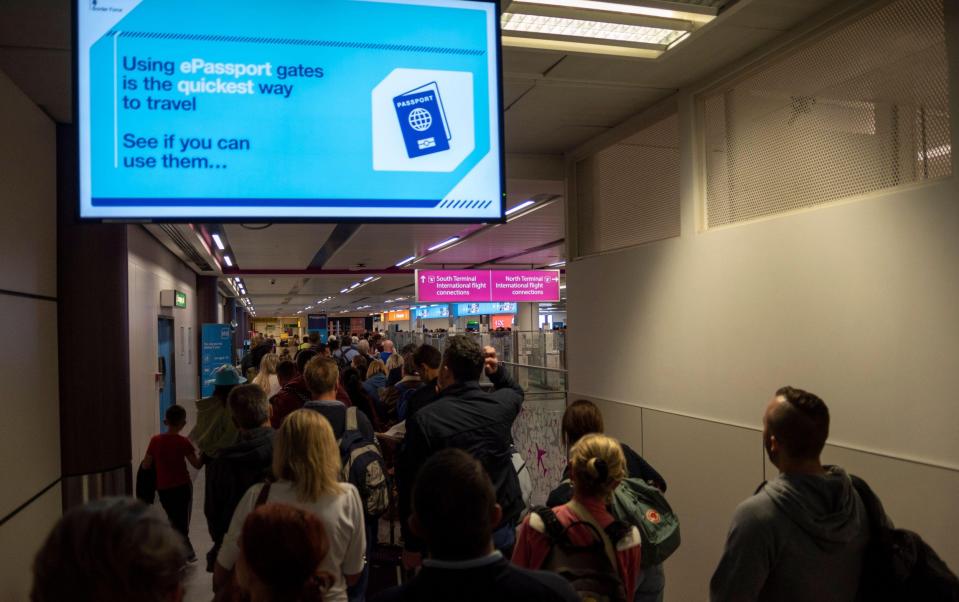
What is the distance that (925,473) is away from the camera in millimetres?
2590

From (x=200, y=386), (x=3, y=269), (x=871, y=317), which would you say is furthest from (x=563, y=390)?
(x=200, y=386)

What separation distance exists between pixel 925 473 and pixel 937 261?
33.6 inches

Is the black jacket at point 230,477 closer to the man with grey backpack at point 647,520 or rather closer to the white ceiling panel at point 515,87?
the man with grey backpack at point 647,520

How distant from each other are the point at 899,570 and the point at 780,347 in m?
1.64

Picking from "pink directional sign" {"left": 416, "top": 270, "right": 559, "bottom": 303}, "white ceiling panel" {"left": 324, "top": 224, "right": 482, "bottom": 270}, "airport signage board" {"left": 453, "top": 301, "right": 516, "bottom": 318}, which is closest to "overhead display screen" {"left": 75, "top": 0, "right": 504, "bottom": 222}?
"white ceiling panel" {"left": 324, "top": 224, "right": 482, "bottom": 270}

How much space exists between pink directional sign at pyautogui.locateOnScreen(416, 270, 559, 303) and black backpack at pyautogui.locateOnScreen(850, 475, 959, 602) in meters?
11.0

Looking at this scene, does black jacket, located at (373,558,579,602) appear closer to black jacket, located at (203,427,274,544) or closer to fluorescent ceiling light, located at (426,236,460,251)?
black jacket, located at (203,427,274,544)

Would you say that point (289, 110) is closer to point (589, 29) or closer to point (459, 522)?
point (589, 29)

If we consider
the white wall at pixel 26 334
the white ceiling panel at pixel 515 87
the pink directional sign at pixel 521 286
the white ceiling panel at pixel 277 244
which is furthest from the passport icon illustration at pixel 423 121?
the pink directional sign at pixel 521 286

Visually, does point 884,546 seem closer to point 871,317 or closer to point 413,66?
point 871,317

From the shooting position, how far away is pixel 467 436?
10.3ft

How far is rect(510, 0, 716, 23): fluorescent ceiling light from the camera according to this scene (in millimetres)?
2959

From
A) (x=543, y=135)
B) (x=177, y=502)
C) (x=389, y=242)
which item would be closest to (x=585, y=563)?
(x=543, y=135)

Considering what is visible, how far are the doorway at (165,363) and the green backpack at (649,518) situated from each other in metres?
9.13
